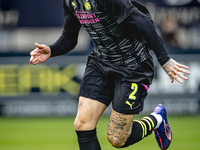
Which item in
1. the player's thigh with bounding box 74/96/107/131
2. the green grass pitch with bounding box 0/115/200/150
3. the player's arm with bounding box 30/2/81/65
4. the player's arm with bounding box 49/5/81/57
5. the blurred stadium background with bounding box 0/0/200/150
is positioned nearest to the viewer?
the player's thigh with bounding box 74/96/107/131

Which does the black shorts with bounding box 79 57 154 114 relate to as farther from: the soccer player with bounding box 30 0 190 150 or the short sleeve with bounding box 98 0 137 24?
the short sleeve with bounding box 98 0 137 24

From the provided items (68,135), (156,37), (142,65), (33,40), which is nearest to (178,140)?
(68,135)

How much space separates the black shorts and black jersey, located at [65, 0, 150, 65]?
74mm

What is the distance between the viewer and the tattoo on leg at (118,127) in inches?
Answer: 121

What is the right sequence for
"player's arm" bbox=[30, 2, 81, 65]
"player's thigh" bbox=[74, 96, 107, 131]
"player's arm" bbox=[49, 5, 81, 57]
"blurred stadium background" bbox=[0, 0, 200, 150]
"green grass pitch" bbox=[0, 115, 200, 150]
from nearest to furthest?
"player's thigh" bbox=[74, 96, 107, 131], "player's arm" bbox=[30, 2, 81, 65], "player's arm" bbox=[49, 5, 81, 57], "green grass pitch" bbox=[0, 115, 200, 150], "blurred stadium background" bbox=[0, 0, 200, 150]

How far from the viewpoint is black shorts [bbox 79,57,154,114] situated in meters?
3.07

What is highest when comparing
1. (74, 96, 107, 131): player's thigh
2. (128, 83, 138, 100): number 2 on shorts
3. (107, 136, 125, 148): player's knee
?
(128, 83, 138, 100): number 2 on shorts

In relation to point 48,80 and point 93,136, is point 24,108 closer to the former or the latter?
point 48,80

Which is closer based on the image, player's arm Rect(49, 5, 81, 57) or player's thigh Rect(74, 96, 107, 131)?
player's thigh Rect(74, 96, 107, 131)

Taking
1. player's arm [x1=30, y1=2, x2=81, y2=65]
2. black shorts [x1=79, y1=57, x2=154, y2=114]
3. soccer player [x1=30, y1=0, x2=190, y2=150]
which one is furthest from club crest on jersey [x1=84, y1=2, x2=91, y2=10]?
black shorts [x1=79, y1=57, x2=154, y2=114]

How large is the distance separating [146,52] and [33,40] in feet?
13.7

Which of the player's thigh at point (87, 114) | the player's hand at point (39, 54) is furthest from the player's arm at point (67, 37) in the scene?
the player's thigh at point (87, 114)

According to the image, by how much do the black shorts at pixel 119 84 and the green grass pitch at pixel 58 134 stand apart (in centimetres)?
149

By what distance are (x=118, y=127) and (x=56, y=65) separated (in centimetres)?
400
